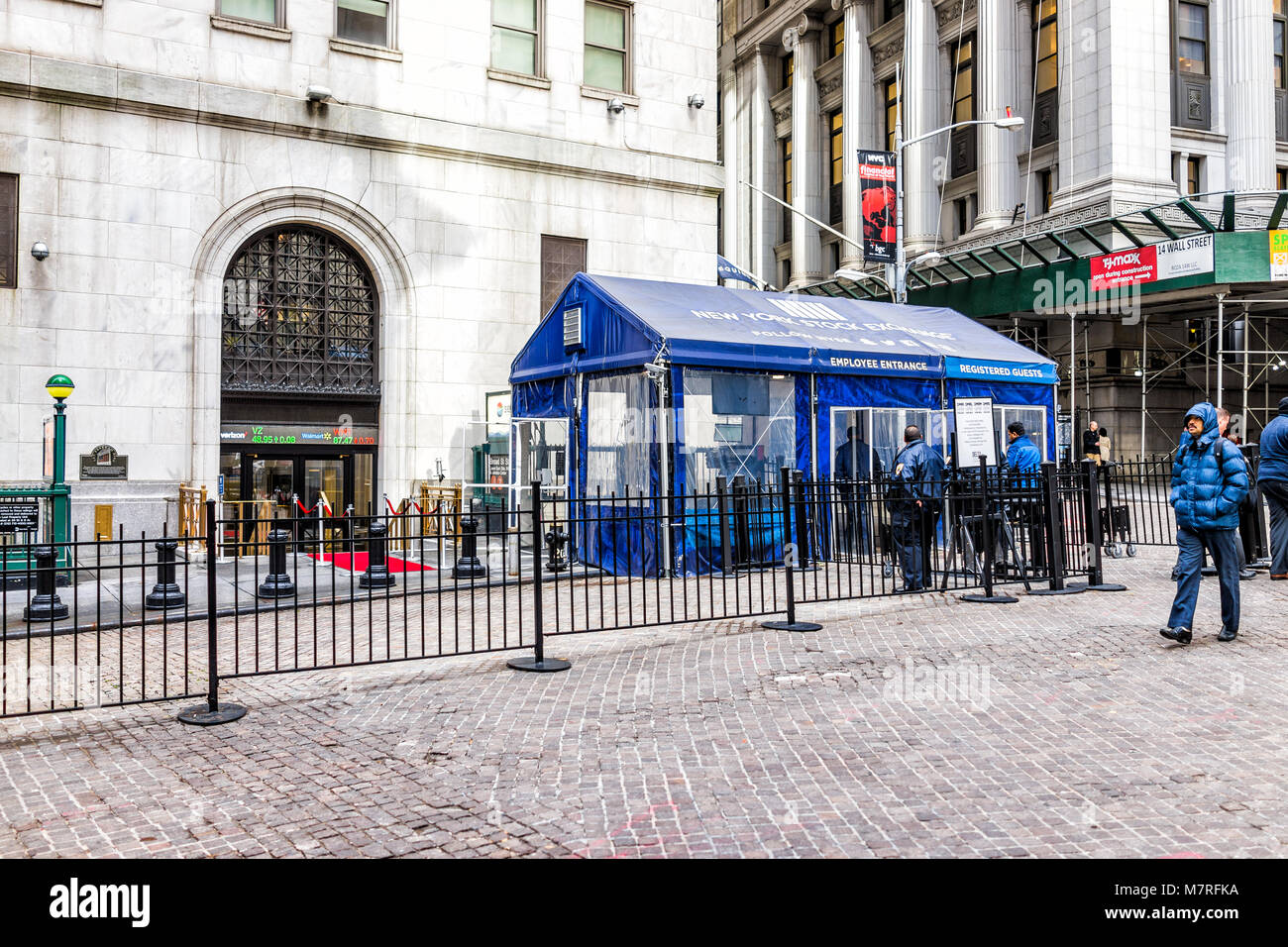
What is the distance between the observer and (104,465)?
17.4m

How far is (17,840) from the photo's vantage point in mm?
4562

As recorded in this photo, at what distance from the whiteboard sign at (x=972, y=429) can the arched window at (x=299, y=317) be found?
11.2 meters

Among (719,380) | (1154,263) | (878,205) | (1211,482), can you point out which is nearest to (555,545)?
(719,380)

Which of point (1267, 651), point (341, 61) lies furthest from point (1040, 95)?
point (1267, 651)

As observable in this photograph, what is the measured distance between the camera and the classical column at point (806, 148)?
5244cm

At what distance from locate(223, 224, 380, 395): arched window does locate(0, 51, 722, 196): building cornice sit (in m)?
2.04

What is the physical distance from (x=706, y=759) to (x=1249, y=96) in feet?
134

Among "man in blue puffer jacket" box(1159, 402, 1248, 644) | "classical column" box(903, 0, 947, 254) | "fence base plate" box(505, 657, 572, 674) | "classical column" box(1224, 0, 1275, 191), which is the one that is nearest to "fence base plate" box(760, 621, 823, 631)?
"fence base plate" box(505, 657, 572, 674)

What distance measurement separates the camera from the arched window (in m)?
19.0

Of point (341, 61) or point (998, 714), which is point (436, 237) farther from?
point (998, 714)

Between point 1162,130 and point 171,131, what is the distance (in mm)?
31689

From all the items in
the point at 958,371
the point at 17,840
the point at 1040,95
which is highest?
the point at 1040,95

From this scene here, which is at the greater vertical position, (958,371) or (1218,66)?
(1218,66)
